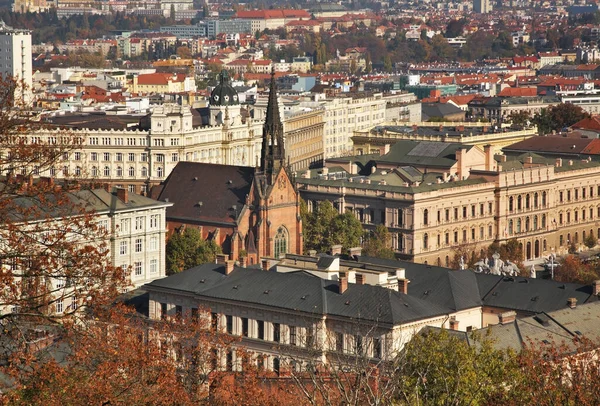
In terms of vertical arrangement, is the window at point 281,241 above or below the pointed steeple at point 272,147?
below

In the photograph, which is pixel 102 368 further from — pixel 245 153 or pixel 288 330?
pixel 245 153

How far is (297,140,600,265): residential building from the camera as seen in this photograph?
12444 centimetres

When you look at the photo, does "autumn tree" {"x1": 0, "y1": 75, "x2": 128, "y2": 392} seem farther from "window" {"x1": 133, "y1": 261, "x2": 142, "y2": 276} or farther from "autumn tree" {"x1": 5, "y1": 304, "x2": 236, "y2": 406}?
"window" {"x1": 133, "y1": 261, "x2": 142, "y2": 276}

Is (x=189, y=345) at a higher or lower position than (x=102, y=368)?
lower

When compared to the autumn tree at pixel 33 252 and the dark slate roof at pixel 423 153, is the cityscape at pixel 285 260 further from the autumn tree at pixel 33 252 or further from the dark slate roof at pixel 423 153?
the dark slate roof at pixel 423 153

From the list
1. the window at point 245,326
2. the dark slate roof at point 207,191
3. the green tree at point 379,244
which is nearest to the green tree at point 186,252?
the dark slate roof at point 207,191

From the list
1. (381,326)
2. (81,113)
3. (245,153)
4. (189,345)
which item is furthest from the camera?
(81,113)

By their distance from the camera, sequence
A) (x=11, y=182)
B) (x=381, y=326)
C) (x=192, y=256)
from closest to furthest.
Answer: (x=11, y=182) < (x=381, y=326) < (x=192, y=256)

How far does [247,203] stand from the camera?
379 ft

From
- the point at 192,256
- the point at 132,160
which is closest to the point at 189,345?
the point at 192,256

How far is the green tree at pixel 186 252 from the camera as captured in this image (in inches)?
4301

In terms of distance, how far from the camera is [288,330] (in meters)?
79.6

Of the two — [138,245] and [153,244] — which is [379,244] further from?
[138,245]

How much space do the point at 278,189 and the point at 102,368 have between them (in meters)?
75.5
